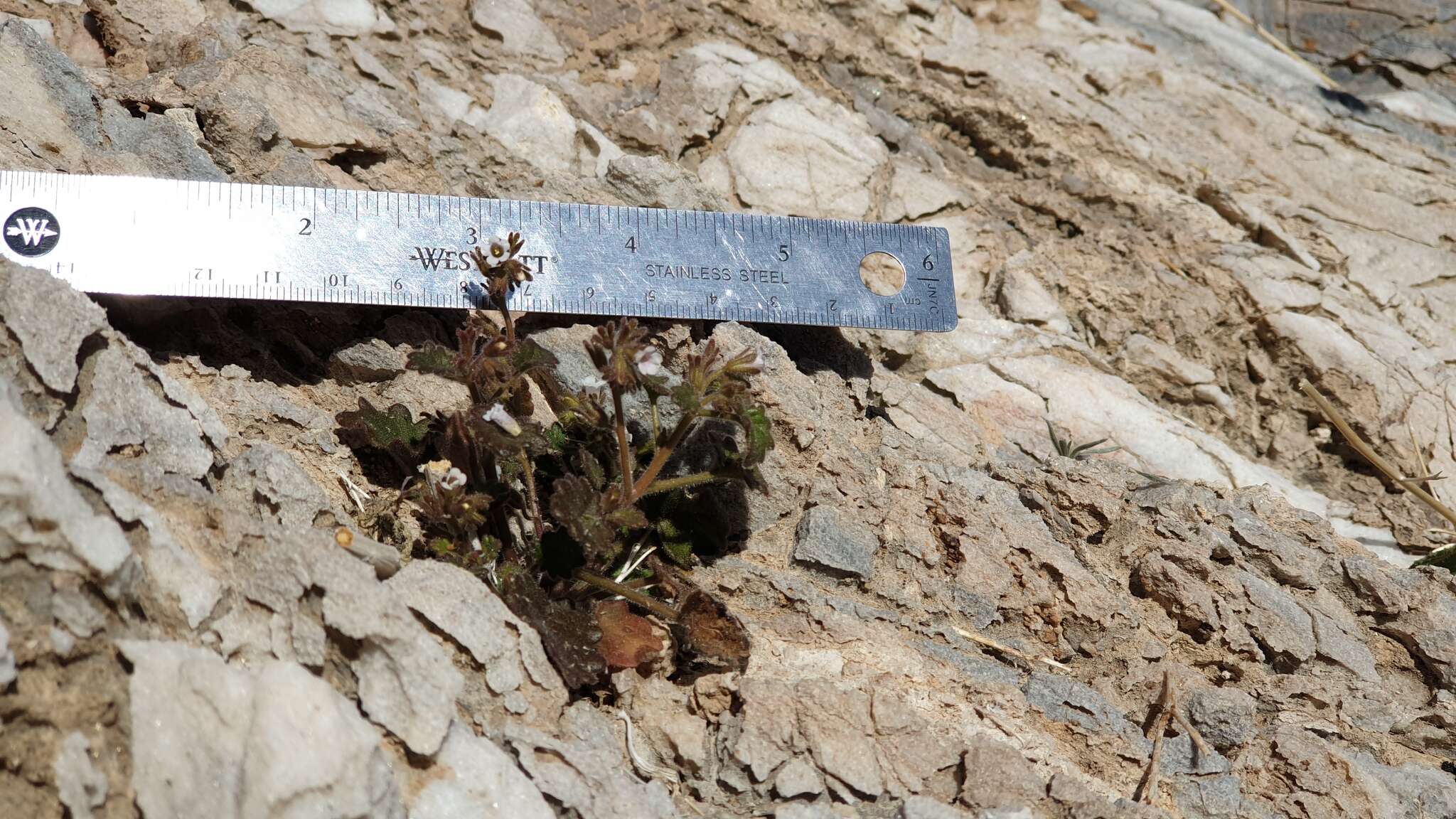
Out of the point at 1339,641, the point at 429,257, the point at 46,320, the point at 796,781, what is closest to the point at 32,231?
the point at 46,320

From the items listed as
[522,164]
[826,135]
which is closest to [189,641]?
[522,164]

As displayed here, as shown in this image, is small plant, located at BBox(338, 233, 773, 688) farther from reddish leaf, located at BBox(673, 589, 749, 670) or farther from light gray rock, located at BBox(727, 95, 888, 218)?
light gray rock, located at BBox(727, 95, 888, 218)

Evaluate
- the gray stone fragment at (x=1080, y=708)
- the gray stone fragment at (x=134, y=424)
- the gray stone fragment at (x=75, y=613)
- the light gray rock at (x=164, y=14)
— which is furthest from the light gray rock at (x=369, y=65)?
the gray stone fragment at (x=1080, y=708)

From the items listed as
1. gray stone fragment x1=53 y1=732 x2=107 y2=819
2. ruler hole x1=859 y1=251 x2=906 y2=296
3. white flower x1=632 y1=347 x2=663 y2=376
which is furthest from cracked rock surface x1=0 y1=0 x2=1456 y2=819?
white flower x1=632 y1=347 x2=663 y2=376

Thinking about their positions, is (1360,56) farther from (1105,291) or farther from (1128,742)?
(1128,742)

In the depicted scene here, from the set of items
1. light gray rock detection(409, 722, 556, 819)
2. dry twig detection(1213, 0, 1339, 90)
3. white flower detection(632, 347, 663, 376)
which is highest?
dry twig detection(1213, 0, 1339, 90)
